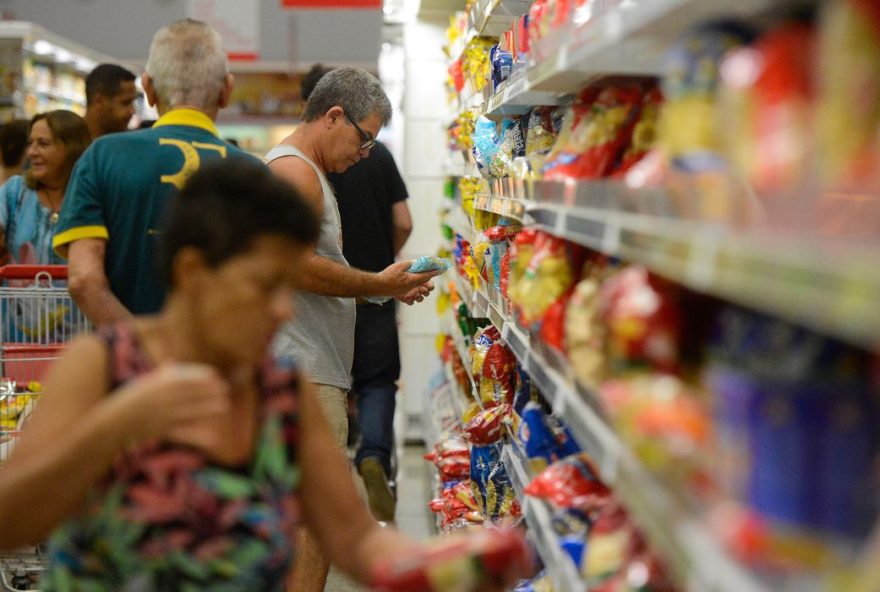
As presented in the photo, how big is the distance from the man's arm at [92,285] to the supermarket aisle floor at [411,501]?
6.48ft

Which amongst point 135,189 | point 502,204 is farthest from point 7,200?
point 502,204

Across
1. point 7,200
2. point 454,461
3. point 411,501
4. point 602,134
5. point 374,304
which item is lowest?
point 411,501

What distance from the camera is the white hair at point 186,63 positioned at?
9.96 ft

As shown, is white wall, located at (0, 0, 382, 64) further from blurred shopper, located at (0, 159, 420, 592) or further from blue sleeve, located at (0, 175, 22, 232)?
blurred shopper, located at (0, 159, 420, 592)

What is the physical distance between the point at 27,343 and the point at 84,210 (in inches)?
36.4

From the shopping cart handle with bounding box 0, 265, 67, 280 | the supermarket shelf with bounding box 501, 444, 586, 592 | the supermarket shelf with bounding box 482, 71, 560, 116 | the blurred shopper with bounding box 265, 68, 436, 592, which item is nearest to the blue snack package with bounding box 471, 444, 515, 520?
the blurred shopper with bounding box 265, 68, 436, 592

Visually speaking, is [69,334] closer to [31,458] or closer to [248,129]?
[31,458]

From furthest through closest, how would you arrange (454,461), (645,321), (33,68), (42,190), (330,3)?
1. (33,68)
2. (330,3)
3. (42,190)
4. (454,461)
5. (645,321)

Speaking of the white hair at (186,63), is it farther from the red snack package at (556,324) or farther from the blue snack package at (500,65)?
the red snack package at (556,324)

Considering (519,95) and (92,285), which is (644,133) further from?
(92,285)

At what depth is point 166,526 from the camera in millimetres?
1646

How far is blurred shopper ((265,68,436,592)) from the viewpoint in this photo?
349cm

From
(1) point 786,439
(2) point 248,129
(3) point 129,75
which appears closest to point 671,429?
(1) point 786,439

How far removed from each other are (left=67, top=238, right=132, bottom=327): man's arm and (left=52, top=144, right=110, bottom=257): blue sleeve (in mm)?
23
